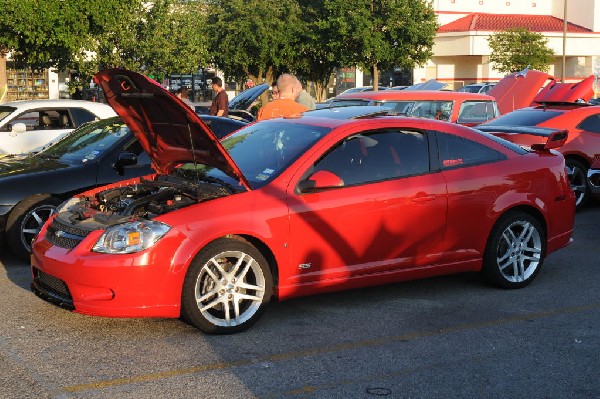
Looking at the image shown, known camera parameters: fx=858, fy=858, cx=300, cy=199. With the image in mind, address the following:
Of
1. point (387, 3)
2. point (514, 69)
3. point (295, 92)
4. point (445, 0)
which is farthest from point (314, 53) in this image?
point (295, 92)

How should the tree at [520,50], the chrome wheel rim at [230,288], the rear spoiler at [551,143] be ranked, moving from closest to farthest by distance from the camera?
the chrome wheel rim at [230,288] → the rear spoiler at [551,143] → the tree at [520,50]

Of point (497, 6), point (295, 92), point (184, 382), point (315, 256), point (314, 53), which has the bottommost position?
point (184, 382)

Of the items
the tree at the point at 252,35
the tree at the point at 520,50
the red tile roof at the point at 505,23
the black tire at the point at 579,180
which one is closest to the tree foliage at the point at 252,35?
the tree at the point at 252,35

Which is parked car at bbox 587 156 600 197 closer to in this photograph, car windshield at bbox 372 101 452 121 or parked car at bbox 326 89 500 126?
parked car at bbox 326 89 500 126

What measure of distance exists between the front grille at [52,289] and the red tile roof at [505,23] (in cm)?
5590

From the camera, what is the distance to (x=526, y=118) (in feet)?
41.9

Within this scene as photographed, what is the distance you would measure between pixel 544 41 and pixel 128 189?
52.9 m

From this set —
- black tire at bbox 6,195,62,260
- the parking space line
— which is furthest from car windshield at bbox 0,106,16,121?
the parking space line

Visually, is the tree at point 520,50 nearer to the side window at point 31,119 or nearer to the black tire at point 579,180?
the black tire at point 579,180

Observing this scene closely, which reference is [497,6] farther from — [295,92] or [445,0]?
[295,92]

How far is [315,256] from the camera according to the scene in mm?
6359

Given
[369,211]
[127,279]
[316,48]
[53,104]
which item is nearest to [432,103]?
[53,104]

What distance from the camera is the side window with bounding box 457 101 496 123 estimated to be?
46.9ft

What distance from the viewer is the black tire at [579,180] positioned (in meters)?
12.1
